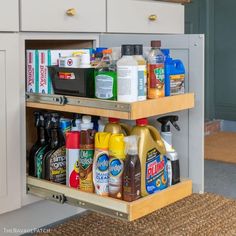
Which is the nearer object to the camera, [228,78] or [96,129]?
[96,129]

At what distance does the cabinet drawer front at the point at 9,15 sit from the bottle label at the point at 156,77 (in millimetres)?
A: 429

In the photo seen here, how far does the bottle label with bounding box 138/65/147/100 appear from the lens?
1366mm

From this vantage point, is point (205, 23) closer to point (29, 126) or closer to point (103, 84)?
point (29, 126)

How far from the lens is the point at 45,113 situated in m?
1.64

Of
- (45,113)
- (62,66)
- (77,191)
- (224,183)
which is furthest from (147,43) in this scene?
(224,183)

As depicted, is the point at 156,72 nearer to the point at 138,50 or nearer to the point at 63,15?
the point at 138,50

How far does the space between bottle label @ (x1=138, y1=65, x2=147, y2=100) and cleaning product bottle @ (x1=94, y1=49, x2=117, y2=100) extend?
69 mm

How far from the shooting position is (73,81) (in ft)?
4.83

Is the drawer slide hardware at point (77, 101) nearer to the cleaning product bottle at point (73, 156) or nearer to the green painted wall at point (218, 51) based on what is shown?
the cleaning product bottle at point (73, 156)

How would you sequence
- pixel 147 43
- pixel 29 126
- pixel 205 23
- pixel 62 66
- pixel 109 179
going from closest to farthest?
1. pixel 109 179
2. pixel 62 66
3. pixel 147 43
4. pixel 29 126
5. pixel 205 23

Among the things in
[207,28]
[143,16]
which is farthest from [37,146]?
[207,28]

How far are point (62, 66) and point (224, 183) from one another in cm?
127

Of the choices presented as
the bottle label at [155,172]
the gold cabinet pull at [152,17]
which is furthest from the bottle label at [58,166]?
the gold cabinet pull at [152,17]

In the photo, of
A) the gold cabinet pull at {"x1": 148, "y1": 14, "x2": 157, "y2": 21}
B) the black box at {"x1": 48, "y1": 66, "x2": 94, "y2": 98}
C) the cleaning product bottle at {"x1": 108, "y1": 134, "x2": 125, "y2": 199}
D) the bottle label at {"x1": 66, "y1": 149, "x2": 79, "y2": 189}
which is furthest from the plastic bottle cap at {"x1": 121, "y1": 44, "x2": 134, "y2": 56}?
the gold cabinet pull at {"x1": 148, "y1": 14, "x2": 157, "y2": 21}
